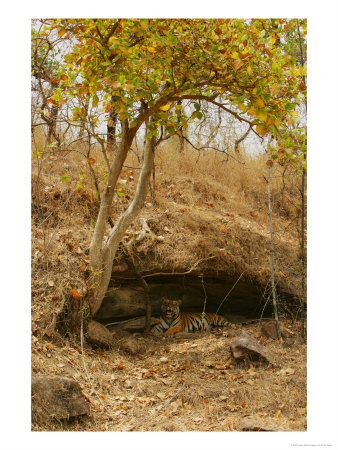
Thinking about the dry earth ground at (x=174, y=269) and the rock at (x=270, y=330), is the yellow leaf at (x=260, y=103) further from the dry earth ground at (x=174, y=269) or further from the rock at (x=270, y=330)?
the rock at (x=270, y=330)

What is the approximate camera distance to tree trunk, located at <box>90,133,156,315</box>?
5.87 metres

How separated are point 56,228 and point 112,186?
134cm

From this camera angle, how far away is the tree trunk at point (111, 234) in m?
5.87

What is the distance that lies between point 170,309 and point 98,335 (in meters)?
2.36

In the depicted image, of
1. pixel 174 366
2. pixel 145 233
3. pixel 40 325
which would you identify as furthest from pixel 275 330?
pixel 40 325

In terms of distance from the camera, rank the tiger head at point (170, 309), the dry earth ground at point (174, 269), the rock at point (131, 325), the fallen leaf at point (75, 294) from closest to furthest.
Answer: the dry earth ground at point (174, 269), the fallen leaf at point (75, 294), the rock at point (131, 325), the tiger head at point (170, 309)

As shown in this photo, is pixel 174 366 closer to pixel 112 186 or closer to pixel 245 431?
pixel 245 431

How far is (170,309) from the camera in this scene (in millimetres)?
8133

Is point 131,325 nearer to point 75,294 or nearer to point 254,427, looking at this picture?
point 75,294

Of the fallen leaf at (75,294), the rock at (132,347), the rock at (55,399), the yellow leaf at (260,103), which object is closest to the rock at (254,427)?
the rock at (55,399)

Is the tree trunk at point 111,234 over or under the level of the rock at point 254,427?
over

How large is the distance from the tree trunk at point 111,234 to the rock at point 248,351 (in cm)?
203

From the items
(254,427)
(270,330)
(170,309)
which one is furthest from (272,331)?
(254,427)

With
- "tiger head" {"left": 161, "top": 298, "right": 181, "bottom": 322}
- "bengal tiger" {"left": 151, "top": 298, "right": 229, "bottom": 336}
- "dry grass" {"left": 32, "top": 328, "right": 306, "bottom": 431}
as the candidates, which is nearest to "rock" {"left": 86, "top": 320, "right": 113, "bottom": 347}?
"dry grass" {"left": 32, "top": 328, "right": 306, "bottom": 431}
